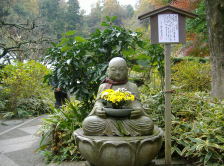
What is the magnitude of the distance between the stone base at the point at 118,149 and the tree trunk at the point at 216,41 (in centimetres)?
265

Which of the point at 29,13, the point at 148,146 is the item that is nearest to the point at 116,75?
the point at 148,146

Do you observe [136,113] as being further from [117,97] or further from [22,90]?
[22,90]

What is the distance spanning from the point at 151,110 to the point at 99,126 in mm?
1809

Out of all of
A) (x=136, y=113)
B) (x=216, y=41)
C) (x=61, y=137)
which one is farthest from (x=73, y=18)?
(x=136, y=113)

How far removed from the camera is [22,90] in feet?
23.9

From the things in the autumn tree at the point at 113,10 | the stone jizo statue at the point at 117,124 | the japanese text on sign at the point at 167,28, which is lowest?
the stone jizo statue at the point at 117,124

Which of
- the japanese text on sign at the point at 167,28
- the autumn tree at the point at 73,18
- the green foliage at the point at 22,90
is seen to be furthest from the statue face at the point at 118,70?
the autumn tree at the point at 73,18

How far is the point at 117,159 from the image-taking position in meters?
2.54

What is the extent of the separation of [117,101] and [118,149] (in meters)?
0.58

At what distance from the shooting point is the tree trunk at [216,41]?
4.51 meters

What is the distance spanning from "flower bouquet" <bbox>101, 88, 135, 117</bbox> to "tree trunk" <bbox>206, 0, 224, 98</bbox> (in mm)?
2640

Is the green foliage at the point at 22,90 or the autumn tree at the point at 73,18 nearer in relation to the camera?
the green foliage at the point at 22,90

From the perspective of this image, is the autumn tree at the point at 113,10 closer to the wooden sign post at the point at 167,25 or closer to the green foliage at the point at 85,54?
the green foliage at the point at 85,54

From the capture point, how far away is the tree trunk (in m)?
4.51
